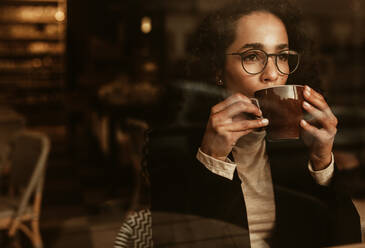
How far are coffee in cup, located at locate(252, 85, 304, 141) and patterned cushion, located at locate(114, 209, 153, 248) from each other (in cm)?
35

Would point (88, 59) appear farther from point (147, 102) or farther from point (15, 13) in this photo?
point (15, 13)

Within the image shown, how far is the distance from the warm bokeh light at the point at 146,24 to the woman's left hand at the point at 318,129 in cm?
54

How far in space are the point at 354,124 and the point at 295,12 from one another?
1.84 feet

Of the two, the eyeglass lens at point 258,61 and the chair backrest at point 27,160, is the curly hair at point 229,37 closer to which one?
the eyeglass lens at point 258,61

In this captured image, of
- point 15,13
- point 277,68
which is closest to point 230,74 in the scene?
point 277,68

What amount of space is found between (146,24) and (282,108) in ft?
1.92

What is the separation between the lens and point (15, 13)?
1688mm

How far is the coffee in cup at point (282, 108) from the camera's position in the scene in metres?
0.79

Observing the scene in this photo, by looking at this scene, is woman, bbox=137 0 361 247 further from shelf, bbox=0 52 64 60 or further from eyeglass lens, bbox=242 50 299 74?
shelf, bbox=0 52 64 60

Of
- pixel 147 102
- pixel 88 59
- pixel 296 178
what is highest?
pixel 88 59

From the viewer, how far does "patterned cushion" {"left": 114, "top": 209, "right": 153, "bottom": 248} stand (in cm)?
95

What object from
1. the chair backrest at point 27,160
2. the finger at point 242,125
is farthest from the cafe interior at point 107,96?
the finger at point 242,125

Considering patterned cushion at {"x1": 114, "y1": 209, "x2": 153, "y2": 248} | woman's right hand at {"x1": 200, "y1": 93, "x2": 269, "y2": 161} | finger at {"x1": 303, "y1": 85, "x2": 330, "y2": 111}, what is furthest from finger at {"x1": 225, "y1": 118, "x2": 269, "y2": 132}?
patterned cushion at {"x1": 114, "y1": 209, "x2": 153, "y2": 248}

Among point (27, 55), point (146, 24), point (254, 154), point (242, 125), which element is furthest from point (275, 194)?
point (27, 55)
